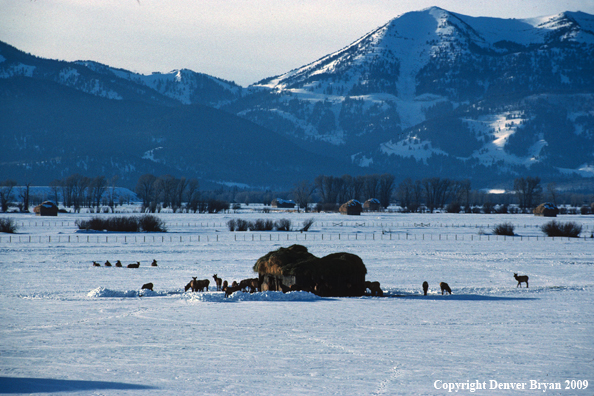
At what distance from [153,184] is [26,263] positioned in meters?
150

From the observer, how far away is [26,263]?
34.9m

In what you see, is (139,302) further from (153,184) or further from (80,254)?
(153,184)

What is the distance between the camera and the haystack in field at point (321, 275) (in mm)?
24578

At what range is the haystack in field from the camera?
24.6 metres

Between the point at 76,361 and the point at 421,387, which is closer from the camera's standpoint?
the point at 421,387

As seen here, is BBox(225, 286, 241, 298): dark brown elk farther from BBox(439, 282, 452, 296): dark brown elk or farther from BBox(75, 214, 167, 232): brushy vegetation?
BBox(75, 214, 167, 232): brushy vegetation

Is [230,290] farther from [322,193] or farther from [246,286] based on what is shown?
[322,193]

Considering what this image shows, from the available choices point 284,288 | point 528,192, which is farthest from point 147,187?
point 284,288

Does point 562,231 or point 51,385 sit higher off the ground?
point 562,231

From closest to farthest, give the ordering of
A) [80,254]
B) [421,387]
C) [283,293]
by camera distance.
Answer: [421,387], [283,293], [80,254]

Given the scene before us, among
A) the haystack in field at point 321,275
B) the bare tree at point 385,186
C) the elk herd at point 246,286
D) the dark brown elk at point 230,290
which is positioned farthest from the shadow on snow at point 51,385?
the bare tree at point 385,186

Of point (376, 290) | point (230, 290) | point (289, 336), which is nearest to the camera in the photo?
point (289, 336)

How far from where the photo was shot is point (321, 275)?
24.6 meters

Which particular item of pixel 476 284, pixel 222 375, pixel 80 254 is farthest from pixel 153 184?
pixel 222 375
